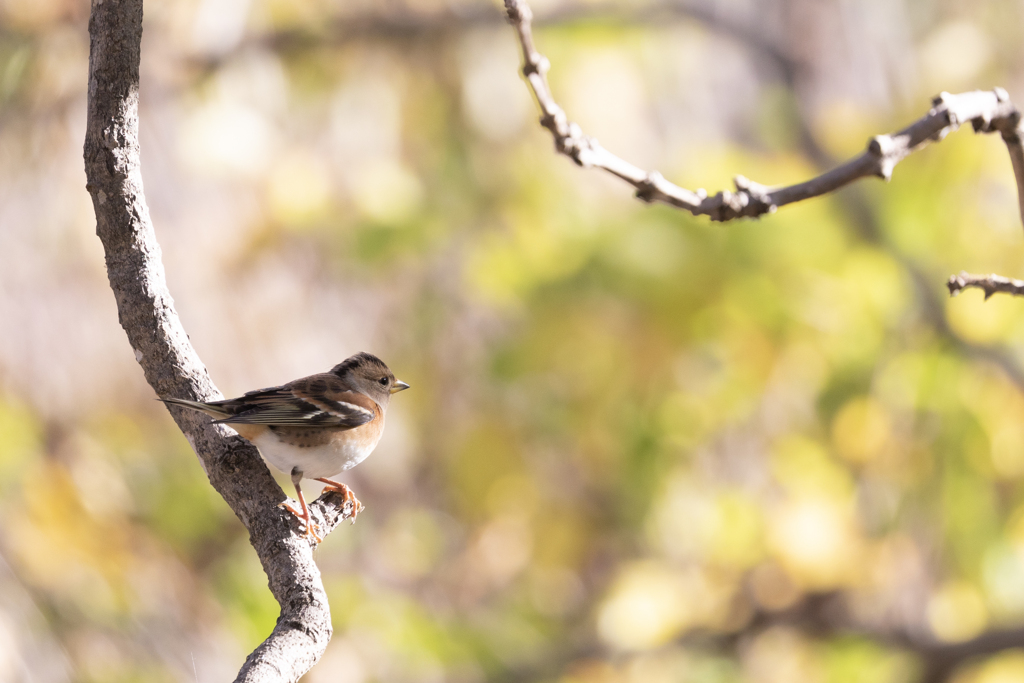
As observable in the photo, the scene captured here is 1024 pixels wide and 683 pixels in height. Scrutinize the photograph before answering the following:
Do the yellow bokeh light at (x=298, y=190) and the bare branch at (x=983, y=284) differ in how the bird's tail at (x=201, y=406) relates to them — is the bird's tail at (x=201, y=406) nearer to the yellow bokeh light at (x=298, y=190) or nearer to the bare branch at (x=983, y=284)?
the bare branch at (x=983, y=284)

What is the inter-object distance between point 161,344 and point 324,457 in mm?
383

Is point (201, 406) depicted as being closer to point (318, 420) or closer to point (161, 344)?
point (161, 344)

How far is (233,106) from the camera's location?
115 inches

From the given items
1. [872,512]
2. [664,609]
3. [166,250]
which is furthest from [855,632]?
[166,250]

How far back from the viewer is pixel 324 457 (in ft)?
4.36

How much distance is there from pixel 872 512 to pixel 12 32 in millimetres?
3140

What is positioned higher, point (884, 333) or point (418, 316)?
point (418, 316)

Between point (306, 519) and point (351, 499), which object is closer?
point (306, 519)

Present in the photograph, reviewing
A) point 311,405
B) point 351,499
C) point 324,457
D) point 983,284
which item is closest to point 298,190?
point 311,405

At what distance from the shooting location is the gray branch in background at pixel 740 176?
23.1 inches

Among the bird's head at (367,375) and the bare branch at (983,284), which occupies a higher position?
the bird's head at (367,375)

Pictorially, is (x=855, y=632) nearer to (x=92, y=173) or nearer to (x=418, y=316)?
(x=418, y=316)

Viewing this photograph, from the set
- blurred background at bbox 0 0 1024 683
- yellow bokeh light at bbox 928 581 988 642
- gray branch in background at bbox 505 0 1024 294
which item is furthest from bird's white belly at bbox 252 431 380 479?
Answer: yellow bokeh light at bbox 928 581 988 642

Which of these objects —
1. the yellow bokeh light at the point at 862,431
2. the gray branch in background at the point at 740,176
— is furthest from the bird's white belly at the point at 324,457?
the yellow bokeh light at the point at 862,431
